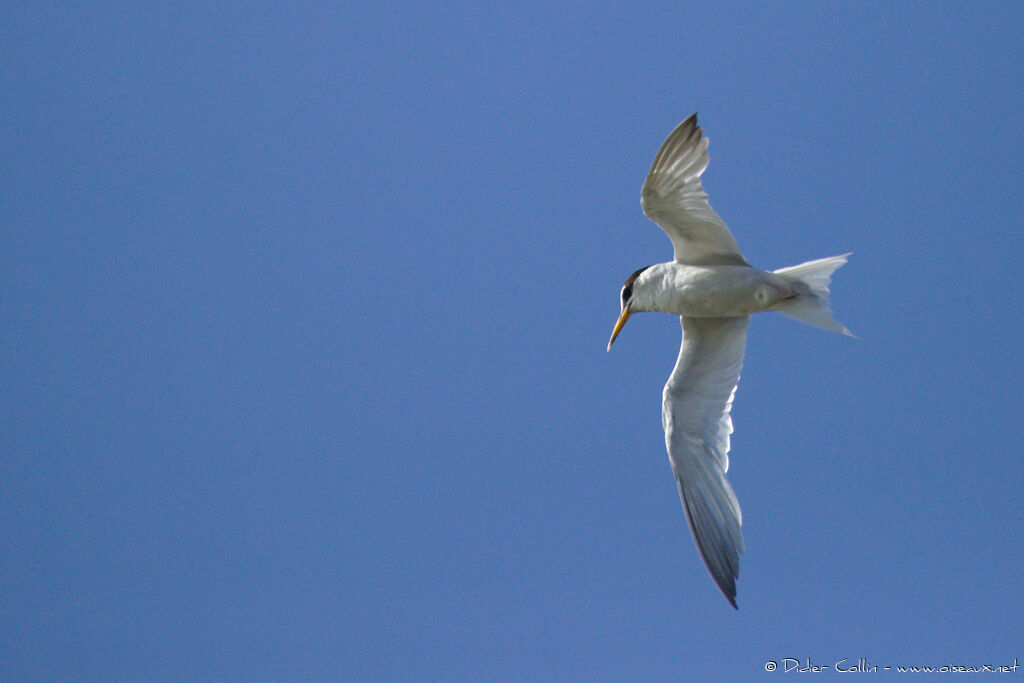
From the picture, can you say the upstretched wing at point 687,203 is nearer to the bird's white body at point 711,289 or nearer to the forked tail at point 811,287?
the bird's white body at point 711,289

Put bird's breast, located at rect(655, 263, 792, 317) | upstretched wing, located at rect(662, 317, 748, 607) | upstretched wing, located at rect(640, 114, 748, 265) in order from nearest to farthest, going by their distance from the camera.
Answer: upstretched wing, located at rect(640, 114, 748, 265)
bird's breast, located at rect(655, 263, 792, 317)
upstretched wing, located at rect(662, 317, 748, 607)

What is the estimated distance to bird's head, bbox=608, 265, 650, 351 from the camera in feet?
17.2

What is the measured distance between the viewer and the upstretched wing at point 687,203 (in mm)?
4453

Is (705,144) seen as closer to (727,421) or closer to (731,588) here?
(727,421)

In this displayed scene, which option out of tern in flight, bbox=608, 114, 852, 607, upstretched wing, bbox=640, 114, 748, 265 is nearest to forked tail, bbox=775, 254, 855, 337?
tern in flight, bbox=608, 114, 852, 607

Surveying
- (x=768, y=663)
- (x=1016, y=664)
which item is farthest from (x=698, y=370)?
(x=1016, y=664)

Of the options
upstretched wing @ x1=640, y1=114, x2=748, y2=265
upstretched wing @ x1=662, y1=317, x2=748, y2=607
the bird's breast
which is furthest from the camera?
upstretched wing @ x1=662, y1=317, x2=748, y2=607

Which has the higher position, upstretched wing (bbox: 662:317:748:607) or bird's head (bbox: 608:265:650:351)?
bird's head (bbox: 608:265:650:351)

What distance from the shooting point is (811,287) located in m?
4.62

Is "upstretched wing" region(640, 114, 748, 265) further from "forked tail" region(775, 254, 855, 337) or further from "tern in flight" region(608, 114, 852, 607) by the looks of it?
"forked tail" region(775, 254, 855, 337)

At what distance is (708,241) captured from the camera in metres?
4.82

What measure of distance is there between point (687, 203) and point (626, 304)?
3.00 ft

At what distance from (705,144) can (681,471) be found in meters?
1.86

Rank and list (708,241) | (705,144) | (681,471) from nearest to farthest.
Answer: (705,144) < (708,241) < (681,471)
